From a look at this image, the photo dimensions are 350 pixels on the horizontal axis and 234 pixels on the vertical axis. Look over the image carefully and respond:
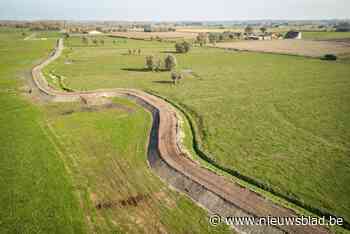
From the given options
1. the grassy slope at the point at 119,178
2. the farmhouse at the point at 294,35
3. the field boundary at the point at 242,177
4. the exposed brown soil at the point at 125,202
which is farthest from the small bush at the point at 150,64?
the farmhouse at the point at 294,35

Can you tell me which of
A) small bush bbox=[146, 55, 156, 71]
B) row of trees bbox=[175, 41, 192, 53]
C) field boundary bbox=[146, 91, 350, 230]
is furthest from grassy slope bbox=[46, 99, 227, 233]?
row of trees bbox=[175, 41, 192, 53]

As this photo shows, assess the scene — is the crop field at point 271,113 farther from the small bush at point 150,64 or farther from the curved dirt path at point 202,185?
the small bush at point 150,64

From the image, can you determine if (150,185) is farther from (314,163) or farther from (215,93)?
(215,93)

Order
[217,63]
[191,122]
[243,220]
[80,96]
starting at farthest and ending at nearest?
[217,63]
[80,96]
[191,122]
[243,220]

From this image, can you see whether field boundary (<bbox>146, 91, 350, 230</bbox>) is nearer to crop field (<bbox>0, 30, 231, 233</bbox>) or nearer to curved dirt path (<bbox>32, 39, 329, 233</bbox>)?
curved dirt path (<bbox>32, 39, 329, 233</bbox>)

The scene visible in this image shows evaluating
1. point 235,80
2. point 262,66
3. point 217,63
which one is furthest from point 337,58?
point 235,80

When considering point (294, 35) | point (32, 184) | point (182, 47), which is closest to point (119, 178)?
point (32, 184)

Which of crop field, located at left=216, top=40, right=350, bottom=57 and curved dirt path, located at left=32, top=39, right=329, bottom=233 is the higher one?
crop field, located at left=216, top=40, right=350, bottom=57
